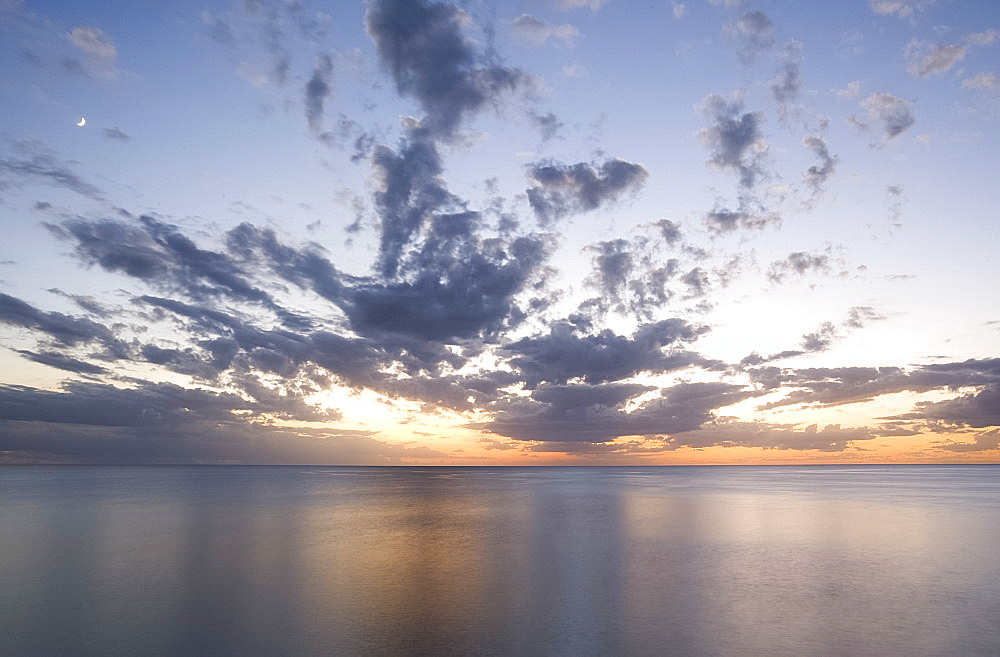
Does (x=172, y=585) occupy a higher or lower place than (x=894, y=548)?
higher

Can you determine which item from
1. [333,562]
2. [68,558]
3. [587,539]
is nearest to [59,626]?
[333,562]

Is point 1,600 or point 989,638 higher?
point 1,600

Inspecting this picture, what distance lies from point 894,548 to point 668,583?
18.7 m

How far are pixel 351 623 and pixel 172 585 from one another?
9796mm

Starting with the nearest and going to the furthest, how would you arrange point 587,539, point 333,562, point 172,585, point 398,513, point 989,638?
1. point 989,638
2. point 172,585
3. point 333,562
4. point 587,539
5. point 398,513

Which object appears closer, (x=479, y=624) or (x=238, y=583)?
(x=479, y=624)

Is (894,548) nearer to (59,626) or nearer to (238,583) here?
(238,583)

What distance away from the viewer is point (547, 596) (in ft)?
72.7

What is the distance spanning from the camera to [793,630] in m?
18.4

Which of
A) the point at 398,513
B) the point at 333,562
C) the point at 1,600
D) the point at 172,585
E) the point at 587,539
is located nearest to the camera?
the point at 1,600

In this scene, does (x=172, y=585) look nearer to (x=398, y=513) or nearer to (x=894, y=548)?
(x=398, y=513)

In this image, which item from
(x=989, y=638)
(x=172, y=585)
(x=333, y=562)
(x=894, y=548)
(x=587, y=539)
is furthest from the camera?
(x=587, y=539)

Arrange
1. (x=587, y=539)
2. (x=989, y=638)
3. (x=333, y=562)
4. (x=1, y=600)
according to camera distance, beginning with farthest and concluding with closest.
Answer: (x=587, y=539) → (x=333, y=562) → (x=1, y=600) → (x=989, y=638)

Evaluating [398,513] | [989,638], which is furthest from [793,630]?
[398,513]
